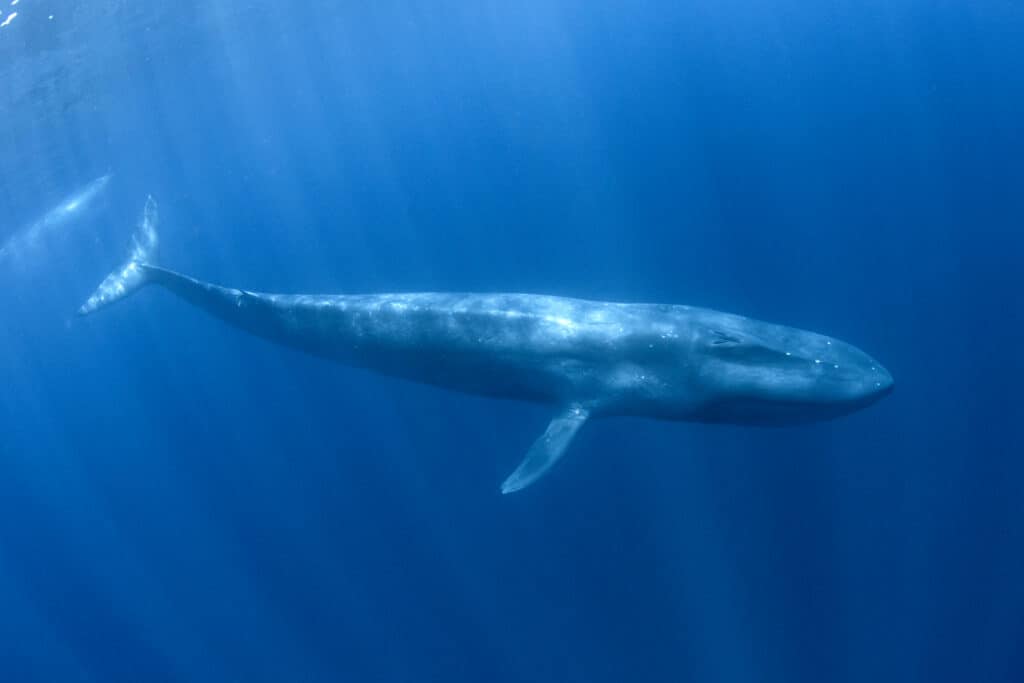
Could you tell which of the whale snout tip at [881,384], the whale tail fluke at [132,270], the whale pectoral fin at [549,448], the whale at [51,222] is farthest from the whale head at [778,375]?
the whale at [51,222]

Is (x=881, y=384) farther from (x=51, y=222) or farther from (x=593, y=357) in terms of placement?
(x=51, y=222)

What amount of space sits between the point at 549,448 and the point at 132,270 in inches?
537

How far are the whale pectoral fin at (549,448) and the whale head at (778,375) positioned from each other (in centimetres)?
167

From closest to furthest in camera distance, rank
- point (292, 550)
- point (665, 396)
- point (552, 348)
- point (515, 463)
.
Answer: point (665, 396)
point (552, 348)
point (515, 463)
point (292, 550)

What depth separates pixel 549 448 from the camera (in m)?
9.61

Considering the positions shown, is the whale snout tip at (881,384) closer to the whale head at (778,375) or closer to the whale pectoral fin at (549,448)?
the whale head at (778,375)

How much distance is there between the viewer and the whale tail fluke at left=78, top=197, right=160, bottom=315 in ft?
60.3

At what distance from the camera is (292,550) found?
52.6ft

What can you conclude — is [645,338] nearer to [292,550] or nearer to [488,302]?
[488,302]

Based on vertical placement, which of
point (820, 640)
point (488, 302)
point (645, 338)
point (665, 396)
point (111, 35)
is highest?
point (111, 35)

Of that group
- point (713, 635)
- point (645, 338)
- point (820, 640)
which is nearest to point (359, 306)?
point (645, 338)

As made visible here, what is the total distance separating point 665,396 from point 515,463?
6.33 m

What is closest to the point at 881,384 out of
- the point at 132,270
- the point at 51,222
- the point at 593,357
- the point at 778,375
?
the point at 778,375

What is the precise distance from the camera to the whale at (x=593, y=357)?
27.6 ft
